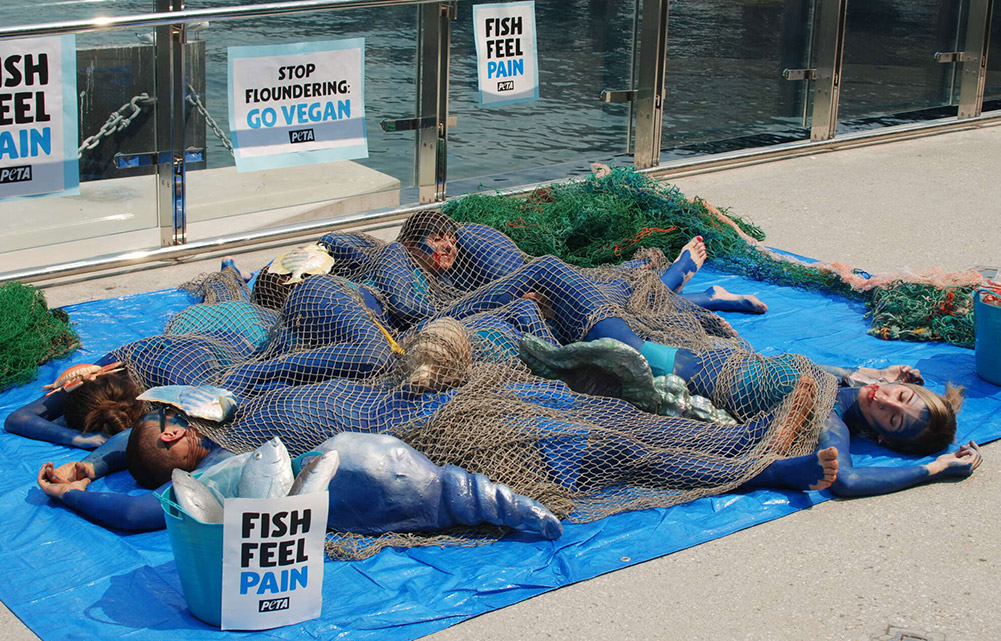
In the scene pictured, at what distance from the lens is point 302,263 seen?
4797 millimetres

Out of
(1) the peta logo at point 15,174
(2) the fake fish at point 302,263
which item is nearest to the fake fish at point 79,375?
(2) the fake fish at point 302,263

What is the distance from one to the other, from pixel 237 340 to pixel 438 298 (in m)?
0.87

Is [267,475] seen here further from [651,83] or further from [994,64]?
[994,64]

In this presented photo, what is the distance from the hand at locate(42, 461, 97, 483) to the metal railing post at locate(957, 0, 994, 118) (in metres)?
8.72

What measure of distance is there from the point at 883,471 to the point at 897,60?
682cm

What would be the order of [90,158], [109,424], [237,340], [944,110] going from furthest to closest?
[944,110]
[90,158]
[237,340]
[109,424]

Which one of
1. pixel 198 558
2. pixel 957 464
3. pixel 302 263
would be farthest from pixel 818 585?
pixel 302 263

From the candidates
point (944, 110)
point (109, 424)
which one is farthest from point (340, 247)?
point (944, 110)

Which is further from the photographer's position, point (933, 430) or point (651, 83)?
point (651, 83)

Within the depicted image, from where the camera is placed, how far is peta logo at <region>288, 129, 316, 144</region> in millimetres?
6266

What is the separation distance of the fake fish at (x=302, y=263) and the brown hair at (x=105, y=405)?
99 cm

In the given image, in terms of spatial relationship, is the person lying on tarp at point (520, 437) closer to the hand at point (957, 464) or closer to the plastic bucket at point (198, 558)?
the hand at point (957, 464)

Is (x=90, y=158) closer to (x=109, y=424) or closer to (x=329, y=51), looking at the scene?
(x=329, y=51)

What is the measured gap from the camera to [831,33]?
29.1 feet
